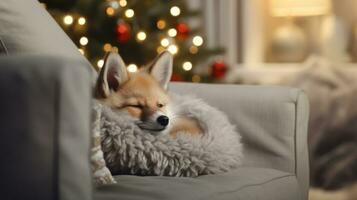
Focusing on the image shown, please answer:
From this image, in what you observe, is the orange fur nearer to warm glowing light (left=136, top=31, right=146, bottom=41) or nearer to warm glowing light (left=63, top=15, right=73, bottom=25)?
warm glowing light (left=63, top=15, right=73, bottom=25)

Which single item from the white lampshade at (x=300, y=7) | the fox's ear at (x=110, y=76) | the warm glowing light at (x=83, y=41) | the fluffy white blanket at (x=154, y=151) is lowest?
the fluffy white blanket at (x=154, y=151)

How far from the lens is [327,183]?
2682 millimetres

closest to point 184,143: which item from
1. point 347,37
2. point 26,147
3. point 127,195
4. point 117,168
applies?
point 117,168

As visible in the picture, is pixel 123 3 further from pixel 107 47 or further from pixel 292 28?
pixel 292 28

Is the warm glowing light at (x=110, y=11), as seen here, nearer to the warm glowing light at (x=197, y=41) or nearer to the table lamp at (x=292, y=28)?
the warm glowing light at (x=197, y=41)

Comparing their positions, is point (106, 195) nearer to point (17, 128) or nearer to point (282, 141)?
point (17, 128)

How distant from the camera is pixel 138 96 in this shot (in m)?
1.31

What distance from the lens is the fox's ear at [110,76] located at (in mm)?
1268

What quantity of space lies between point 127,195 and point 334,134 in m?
1.79

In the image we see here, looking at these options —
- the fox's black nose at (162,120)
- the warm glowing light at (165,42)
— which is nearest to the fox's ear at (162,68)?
the fox's black nose at (162,120)

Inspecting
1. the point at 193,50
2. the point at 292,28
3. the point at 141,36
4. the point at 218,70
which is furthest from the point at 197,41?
the point at 292,28

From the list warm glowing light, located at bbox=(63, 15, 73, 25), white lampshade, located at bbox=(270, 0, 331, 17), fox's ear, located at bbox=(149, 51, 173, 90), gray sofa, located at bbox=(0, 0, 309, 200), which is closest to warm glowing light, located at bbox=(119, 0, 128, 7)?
warm glowing light, located at bbox=(63, 15, 73, 25)

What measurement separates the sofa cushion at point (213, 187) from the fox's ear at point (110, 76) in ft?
0.56

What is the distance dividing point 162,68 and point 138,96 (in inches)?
4.8
